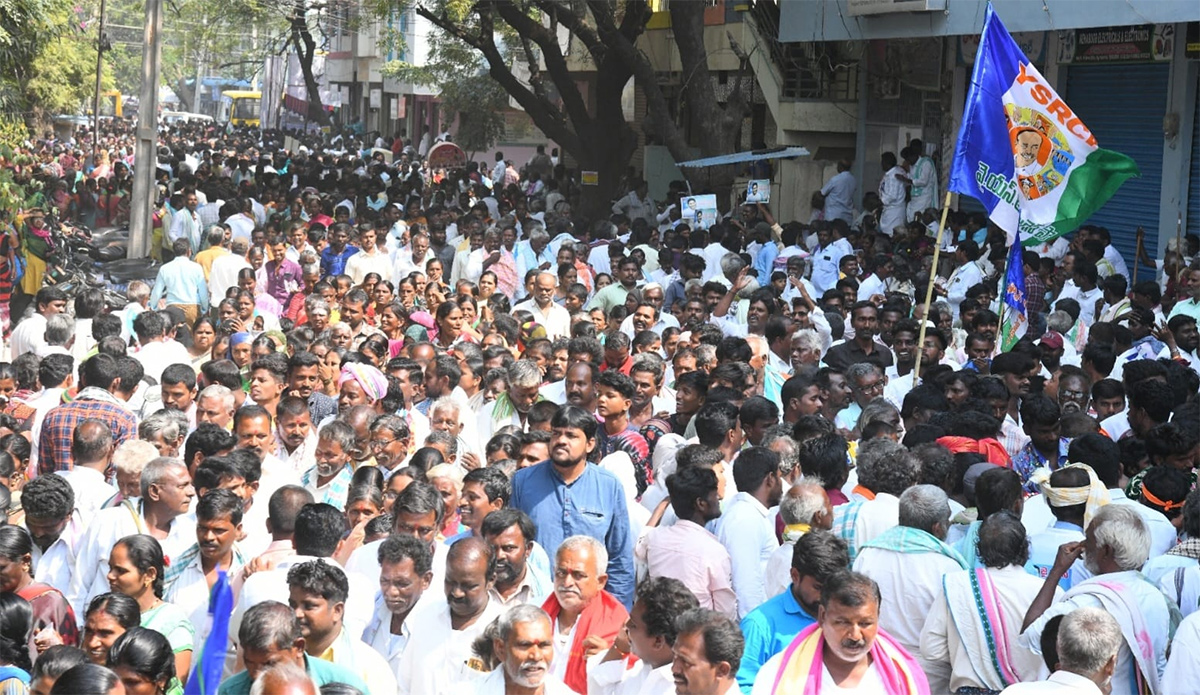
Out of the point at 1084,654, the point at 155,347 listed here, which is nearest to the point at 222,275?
the point at 155,347

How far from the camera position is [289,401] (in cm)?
764

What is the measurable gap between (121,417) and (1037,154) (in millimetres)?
5416

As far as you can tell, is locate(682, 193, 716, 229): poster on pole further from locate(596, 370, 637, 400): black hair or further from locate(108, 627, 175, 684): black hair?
locate(108, 627, 175, 684): black hair

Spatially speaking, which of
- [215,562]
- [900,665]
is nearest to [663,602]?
[900,665]

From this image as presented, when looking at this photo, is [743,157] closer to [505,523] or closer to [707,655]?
[505,523]

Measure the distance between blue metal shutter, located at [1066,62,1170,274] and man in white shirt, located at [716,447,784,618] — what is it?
36.0 feet

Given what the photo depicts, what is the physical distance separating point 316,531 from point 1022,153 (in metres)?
5.49

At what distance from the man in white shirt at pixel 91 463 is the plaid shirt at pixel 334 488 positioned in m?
0.84

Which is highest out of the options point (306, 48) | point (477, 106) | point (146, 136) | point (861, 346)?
point (306, 48)

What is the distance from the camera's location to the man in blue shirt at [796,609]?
16.3ft

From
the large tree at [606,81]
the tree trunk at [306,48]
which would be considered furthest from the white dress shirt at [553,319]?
the tree trunk at [306,48]

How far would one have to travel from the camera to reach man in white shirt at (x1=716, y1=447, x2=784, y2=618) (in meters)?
5.89

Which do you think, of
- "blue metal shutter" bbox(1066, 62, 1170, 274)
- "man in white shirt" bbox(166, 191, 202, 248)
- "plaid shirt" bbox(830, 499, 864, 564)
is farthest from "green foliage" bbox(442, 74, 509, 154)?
"plaid shirt" bbox(830, 499, 864, 564)

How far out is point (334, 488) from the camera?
686cm
